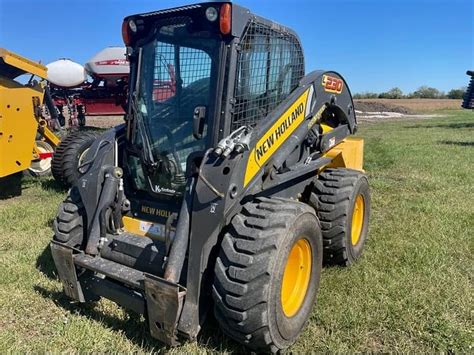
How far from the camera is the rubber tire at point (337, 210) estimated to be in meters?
4.07

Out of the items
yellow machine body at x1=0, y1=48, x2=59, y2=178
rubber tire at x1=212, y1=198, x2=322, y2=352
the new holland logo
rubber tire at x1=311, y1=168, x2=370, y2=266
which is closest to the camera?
rubber tire at x1=212, y1=198, x2=322, y2=352

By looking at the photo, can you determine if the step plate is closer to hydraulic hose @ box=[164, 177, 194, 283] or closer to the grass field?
hydraulic hose @ box=[164, 177, 194, 283]

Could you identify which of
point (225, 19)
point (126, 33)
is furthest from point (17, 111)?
point (225, 19)

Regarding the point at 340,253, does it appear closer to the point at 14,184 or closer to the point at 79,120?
the point at 14,184

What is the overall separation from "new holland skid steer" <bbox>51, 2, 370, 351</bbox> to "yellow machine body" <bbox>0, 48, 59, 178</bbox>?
3.52 meters

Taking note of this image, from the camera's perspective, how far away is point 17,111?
22.5 feet

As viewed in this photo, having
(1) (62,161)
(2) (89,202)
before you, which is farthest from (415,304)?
(1) (62,161)

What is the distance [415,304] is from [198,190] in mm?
2010

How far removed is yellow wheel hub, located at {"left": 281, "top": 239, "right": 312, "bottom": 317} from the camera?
312cm

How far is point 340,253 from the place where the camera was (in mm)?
4137

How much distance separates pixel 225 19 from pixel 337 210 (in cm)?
199

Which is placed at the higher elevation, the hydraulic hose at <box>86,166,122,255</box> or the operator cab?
the operator cab

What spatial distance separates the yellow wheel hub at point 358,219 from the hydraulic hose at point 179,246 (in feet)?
7.28

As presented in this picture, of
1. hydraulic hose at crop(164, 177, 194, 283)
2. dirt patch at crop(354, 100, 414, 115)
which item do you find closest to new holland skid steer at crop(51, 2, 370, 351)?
hydraulic hose at crop(164, 177, 194, 283)
